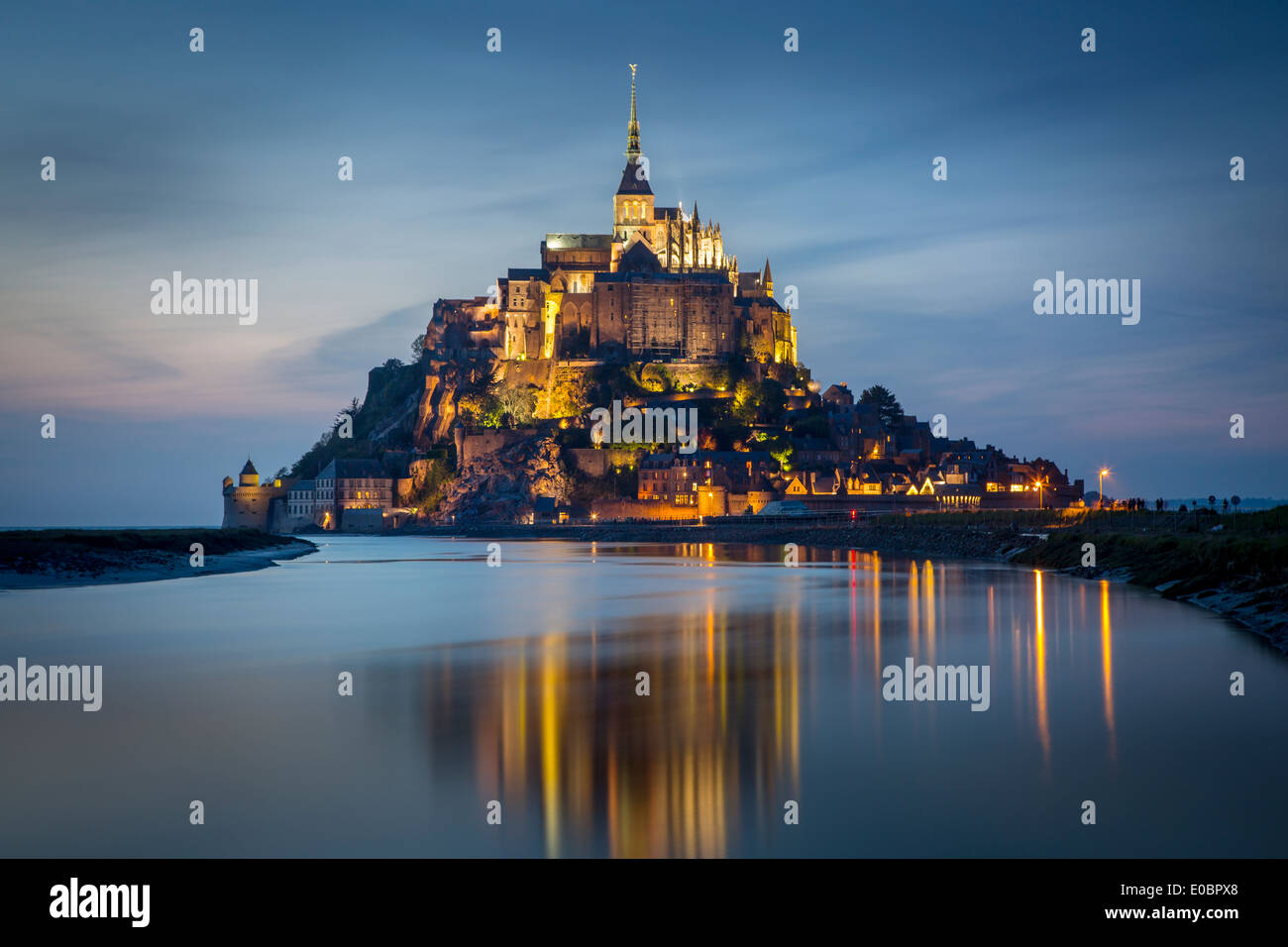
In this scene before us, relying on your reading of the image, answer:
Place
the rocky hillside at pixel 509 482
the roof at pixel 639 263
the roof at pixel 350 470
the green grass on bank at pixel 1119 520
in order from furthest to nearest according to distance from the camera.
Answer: the roof at pixel 639 263 → the roof at pixel 350 470 → the rocky hillside at pixel 509 482 → the green grass on bank at pixel 1119 520

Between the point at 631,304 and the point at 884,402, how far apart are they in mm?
30858

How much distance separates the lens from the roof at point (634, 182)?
13100 centimetres

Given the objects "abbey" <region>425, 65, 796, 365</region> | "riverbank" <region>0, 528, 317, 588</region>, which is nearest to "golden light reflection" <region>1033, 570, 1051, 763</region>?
"riverbank" <region>0, 528, 317, 588</region>

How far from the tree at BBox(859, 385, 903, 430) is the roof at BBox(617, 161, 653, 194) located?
34.3 metres

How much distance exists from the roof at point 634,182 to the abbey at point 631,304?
0.53 ft

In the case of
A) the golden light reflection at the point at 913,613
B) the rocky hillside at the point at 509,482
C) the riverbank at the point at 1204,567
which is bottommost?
the golden light reflection at the point at 913,613

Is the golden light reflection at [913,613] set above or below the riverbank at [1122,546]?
below

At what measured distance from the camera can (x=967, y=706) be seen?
15.4 meters

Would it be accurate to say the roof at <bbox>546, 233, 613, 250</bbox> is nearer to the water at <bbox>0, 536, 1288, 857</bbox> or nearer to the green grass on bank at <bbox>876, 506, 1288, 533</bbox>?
the green grass on bank at <bbox>876, 506, 1288, 533</bbox>

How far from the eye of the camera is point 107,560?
4088 cm

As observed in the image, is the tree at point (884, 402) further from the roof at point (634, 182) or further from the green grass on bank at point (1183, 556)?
the green grass on bank at point (1183, 556)

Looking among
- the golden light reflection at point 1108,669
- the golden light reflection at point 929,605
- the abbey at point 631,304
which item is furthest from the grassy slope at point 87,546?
the abbey at point 631,304
